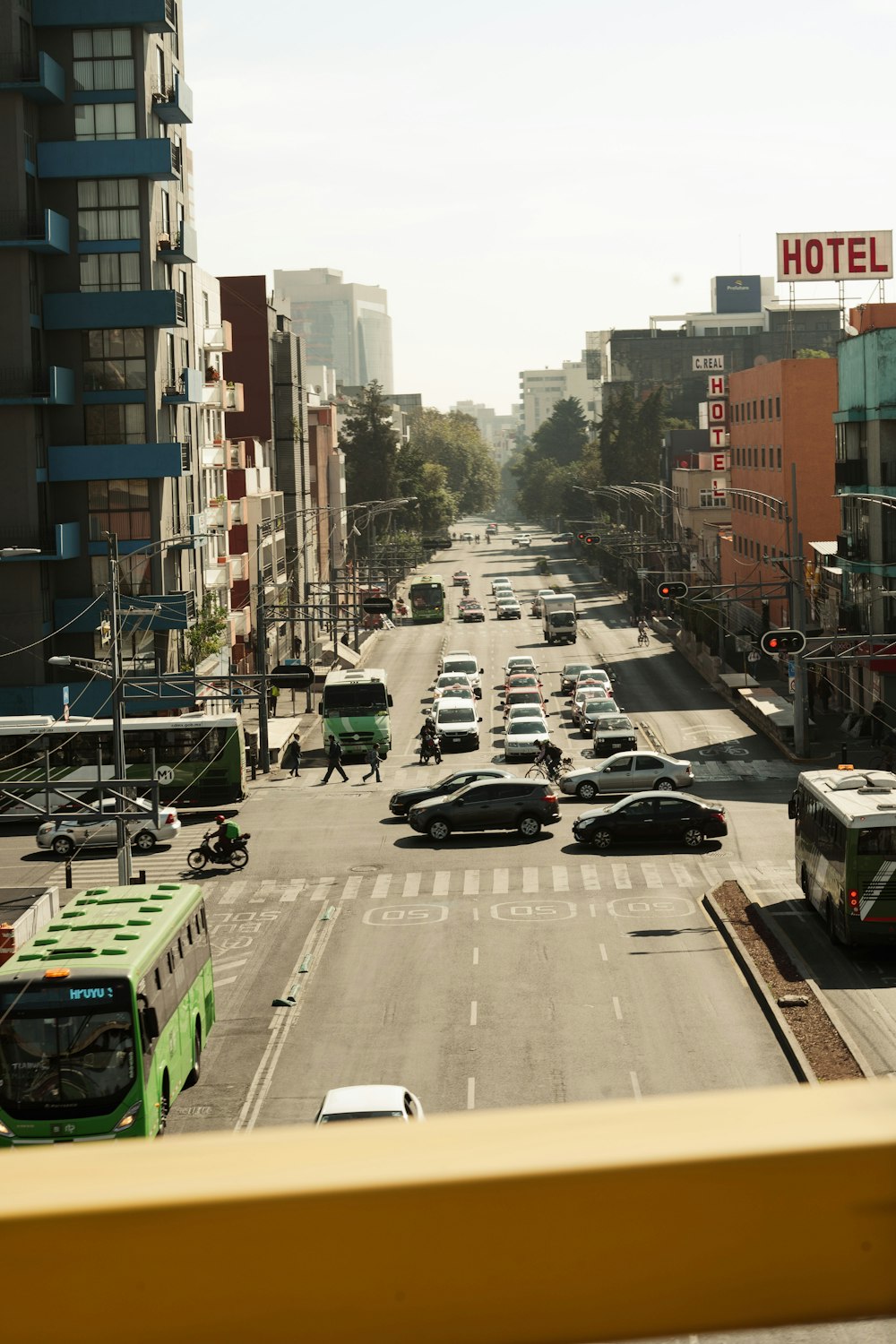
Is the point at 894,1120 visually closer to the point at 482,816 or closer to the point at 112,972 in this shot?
the point at 112,972

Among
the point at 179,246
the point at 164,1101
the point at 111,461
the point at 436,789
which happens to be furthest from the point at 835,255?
the point at 164,1101

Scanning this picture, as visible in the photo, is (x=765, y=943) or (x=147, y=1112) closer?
(x=147, y=1112)

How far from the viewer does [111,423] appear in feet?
191

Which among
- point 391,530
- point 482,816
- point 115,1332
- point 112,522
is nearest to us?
point 115,1332

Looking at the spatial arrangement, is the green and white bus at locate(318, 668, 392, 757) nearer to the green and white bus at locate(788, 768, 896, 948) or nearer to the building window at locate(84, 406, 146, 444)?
the building window at locate(84, 406, 146, 444)

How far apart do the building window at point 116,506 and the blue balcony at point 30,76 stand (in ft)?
43.9

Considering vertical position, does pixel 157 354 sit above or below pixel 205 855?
above

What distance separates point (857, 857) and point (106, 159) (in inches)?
1595

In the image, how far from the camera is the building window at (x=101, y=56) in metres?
57.3

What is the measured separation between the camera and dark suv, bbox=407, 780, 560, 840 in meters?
42.9

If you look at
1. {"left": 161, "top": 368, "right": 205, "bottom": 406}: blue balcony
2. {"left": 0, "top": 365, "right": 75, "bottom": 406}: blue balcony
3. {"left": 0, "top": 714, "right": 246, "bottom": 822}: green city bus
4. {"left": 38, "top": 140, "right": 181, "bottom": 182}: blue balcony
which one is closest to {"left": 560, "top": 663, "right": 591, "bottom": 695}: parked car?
{"left": 161, "top": 368, "right": 205, "bottom": 406}: blue balcony

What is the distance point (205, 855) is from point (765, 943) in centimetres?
1530

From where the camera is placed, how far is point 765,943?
99.6 feet

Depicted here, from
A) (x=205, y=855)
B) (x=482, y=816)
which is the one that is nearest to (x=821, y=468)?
(x=482, y=816)
